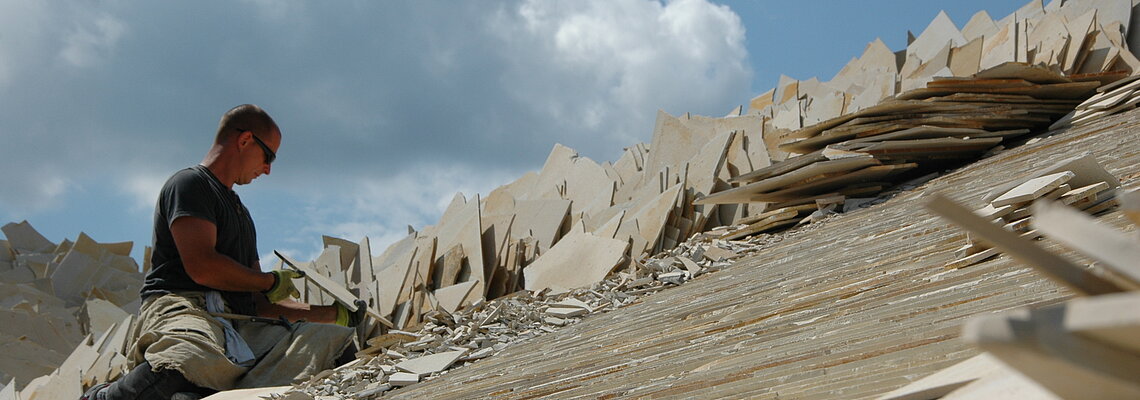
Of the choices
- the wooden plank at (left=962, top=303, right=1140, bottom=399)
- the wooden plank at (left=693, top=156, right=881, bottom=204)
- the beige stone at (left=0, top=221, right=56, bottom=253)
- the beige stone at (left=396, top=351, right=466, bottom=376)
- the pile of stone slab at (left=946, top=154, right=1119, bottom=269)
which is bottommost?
the wooden plank at (left=962, top=303, right=1140, bottom=399)

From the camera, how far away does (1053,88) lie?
5594mm

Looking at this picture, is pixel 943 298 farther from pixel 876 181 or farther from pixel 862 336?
pixel 876 181

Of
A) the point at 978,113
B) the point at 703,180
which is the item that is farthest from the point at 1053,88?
the point at 703,180

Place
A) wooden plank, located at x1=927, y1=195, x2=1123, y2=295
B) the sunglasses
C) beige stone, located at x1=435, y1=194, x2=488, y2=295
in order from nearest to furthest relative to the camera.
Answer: wooden plank, located at x1=927, y1=195, x2=1123, y2=295 < the sunglasses < beige stone, located at x1=435, y1=194, x2=488, y2=295

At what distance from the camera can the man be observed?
12.5ft

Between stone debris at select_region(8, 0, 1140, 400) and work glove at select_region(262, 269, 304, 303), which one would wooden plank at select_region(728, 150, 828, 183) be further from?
work glove at select_region(262, 269, 304, 303)

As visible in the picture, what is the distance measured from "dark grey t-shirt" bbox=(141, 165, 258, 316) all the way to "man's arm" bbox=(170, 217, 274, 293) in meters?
0.05

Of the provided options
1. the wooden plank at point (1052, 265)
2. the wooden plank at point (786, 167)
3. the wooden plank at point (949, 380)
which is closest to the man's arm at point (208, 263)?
the wooden plank at point (786, 167)

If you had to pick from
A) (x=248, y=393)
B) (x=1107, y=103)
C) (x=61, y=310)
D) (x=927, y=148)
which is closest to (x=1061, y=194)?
(x=927, y=148)

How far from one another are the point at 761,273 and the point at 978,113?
8.93 ft

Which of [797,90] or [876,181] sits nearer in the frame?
[876,181]

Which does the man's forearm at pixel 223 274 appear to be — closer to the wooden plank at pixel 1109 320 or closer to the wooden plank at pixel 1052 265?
the wooden plank at pixel 1052 265

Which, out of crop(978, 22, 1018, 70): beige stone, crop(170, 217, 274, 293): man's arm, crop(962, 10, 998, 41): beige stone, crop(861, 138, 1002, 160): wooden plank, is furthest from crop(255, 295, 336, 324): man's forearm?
crop(962, 10, 998, 41): beige stone

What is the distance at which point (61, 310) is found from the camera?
975cm
